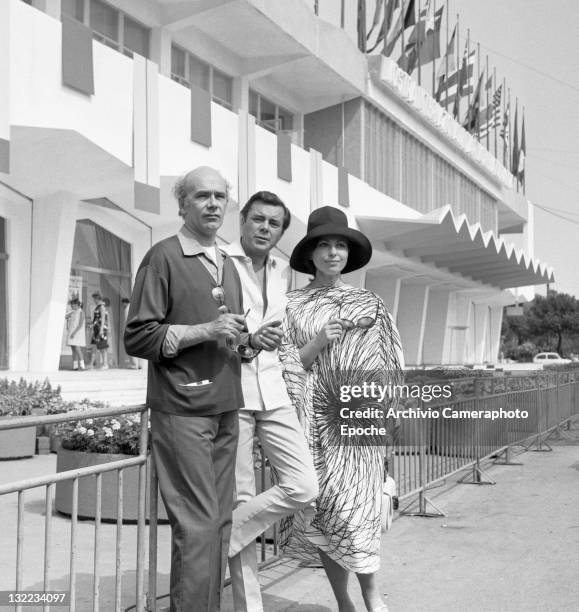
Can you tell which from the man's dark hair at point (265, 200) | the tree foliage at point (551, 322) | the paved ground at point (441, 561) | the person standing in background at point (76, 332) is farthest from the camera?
the tree foliage at point (551, 322)

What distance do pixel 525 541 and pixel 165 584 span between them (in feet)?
8.92

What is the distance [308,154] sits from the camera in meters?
22.3

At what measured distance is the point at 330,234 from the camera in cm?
397

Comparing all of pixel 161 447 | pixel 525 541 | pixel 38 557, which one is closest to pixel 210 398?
pixel 161 447

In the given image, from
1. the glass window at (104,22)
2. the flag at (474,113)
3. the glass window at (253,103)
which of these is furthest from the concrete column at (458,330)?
the glass window at (104,22)

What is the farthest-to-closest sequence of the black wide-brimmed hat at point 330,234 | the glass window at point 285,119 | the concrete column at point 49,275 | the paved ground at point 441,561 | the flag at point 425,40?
the flag at point 425,40 → the glass window at point 285,119 → the concrete column at point 49,275 → the black wide-brimmed hat at point 330,234 → the paved ground at point 441,561

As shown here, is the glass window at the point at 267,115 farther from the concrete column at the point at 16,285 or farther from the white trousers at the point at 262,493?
the white trousers at the point at 262,493

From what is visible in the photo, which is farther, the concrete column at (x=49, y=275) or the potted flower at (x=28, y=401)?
the concrete column at (x=49, y=275)

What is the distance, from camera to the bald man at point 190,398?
304cm

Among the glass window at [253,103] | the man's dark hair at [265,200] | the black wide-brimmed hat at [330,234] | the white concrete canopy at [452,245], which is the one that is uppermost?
the glass window at [253,103]

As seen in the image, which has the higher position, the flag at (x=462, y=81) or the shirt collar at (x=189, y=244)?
the flag at (x=462, y=81)

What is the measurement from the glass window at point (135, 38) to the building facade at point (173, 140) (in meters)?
0.04

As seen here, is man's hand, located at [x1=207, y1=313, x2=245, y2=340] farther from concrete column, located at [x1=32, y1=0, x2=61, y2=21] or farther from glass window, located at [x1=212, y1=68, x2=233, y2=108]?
glass window, located at [x1=212, y1=68, x2=233, y2=108]

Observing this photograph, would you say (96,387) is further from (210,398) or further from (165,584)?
(210,398)
